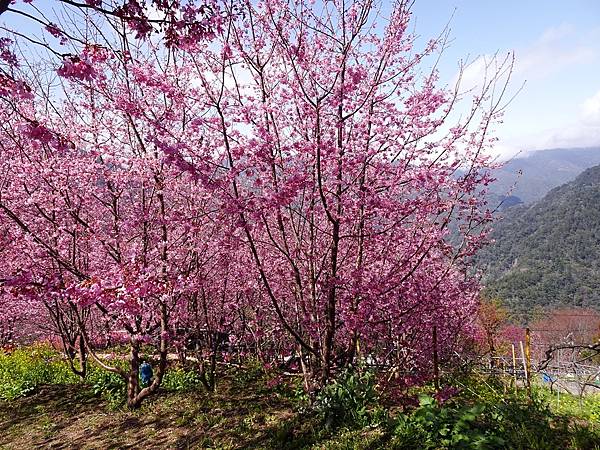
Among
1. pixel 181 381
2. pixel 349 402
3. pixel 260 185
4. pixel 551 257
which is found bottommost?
pixel 551 257

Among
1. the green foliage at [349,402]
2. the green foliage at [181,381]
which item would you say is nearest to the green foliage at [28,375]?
the green foliage at [181,381]

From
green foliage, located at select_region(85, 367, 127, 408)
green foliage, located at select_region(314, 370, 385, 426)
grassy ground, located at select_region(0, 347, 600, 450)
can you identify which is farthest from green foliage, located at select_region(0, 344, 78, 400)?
green foliage, located at select_region(314, 370, 385, 426)

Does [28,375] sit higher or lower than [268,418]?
higher

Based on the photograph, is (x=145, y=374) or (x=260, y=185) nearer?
(x=260, y=185)

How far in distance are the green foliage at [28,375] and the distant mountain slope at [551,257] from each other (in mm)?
Result: 60391

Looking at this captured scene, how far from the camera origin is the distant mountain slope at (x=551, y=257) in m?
81.9

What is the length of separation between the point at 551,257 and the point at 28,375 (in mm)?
113590

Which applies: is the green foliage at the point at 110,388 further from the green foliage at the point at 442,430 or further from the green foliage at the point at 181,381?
the green foliage at the point at 442,430

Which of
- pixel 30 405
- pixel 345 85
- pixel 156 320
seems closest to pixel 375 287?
pixel 345 85

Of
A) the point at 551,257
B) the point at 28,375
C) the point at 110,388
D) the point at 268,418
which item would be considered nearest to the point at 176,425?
the point at 268,418

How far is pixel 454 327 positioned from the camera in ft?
32.2

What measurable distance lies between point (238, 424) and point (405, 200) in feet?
13.9

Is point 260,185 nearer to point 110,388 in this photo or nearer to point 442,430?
point 442,430

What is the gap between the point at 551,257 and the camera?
339 feet
